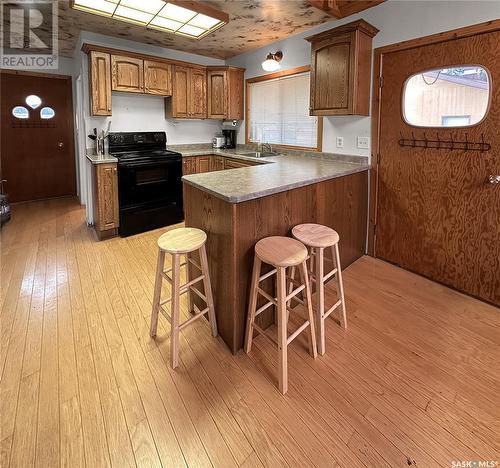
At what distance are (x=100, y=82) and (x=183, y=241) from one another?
285 cm

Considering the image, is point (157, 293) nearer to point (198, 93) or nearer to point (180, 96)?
point (180, 96)

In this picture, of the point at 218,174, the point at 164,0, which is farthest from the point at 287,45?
the point at 218,174

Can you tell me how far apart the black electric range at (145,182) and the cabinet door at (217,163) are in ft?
1.77

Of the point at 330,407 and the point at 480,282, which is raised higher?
the point at 480,282

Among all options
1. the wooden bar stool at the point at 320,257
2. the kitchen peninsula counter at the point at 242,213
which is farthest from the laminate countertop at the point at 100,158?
the wooden bar stool at the point at 320,257

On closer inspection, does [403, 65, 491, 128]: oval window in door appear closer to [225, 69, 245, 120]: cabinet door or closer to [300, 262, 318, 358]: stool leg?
[300, 262, 318, 358]: stool leg

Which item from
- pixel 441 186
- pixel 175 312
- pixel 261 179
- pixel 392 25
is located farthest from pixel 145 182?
pixel 441 186

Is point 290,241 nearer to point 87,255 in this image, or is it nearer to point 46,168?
point 87,255

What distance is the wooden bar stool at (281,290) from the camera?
1.59m

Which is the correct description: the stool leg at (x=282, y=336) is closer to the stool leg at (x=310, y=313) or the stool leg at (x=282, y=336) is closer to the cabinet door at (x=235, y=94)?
the stool leg at (x=310, y=313)

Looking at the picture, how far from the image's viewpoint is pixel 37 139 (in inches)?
209

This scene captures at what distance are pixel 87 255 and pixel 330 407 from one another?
282cm

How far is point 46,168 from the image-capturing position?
5.52m

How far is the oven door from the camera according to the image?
12.2 feet
